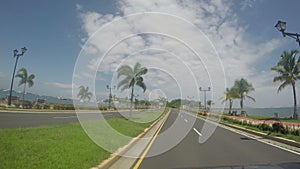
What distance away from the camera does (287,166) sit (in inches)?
163

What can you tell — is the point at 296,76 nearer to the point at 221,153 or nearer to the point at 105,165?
the point at 221,153

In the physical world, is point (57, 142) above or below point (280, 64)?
below

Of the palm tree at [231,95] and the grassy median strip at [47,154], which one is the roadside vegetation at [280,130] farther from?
the palm tree at [231,95]

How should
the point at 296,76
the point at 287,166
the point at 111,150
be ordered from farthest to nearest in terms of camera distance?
the point at 296,76 → the point at 111,150 → the point at 287,166

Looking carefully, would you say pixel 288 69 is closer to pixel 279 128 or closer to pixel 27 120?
pixel 279 128

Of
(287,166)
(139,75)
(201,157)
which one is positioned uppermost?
(139,75)

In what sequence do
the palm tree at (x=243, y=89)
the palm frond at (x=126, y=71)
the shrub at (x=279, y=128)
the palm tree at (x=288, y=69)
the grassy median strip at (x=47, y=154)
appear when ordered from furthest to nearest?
the palm tree at (x=243, y=89) → the palm tree at (x=288, y=69) → the palm frond at (x=126, y=71) → the shrub at (x=279, y=128) → the grassy median strip at (x=47, y=154)

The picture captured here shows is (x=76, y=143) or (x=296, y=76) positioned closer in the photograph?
(x=76, y=143)

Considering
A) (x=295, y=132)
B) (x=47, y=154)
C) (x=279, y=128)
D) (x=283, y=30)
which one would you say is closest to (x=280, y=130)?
(x=279, y=128)

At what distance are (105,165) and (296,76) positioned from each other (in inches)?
1725

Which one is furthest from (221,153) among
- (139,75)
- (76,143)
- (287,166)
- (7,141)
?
(139,75)

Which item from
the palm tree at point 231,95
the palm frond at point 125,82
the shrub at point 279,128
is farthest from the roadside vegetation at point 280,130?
the palm tree at point 231,95

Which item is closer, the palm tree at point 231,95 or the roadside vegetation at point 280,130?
the roadside vegetation at point 280,130

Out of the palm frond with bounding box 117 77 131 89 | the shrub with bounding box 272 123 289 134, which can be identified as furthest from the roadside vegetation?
the palm frond with bounding box 117 77 131 89
